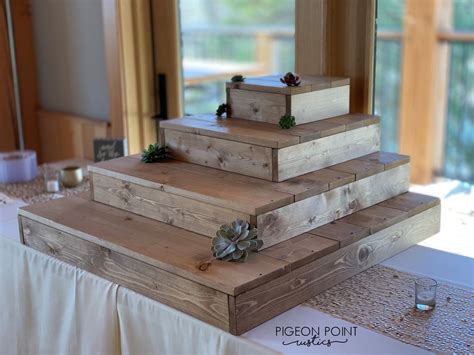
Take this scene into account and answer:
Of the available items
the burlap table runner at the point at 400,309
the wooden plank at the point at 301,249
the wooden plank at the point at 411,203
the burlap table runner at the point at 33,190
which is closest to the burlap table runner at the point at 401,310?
the burlap table runner at the point at 400,309

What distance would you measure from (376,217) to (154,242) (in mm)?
575

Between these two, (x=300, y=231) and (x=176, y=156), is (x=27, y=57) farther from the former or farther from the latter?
(x=300, y=231)

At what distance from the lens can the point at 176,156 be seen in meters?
1.92

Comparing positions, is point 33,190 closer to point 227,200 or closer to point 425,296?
point 227,200

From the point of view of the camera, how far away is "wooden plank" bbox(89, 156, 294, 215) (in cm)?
155

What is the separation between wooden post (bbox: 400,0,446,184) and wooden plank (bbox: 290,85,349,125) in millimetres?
1805

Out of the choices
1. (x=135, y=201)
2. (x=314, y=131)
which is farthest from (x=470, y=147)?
(x=135, y=201)

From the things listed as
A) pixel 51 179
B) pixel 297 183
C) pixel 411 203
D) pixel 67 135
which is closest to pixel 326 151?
pixel 297 183

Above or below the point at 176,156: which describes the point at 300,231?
below

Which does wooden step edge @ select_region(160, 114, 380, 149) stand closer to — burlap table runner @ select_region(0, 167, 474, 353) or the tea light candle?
burlap table runner @ select_region(0, 167, 474, 353)

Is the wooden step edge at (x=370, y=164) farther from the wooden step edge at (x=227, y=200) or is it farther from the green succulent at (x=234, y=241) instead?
the green succulent at (x=234, y=241)

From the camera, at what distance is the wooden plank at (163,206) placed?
1610 millimetres

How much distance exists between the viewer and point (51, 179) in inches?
97.2

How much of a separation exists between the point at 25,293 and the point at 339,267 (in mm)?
898
